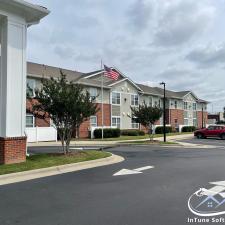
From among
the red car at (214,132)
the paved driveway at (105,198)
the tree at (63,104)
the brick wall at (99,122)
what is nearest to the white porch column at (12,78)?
the tree at (63,104)

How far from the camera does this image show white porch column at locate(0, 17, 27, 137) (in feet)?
41.4

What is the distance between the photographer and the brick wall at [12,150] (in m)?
12.3

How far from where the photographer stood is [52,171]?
464 inches

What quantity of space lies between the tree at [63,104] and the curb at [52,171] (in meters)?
2.37

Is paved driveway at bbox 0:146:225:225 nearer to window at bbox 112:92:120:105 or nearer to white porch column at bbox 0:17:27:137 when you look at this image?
white porch column at bbox 0:17:27:137

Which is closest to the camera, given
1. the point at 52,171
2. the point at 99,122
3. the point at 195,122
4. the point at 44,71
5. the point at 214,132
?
the point at 52,171

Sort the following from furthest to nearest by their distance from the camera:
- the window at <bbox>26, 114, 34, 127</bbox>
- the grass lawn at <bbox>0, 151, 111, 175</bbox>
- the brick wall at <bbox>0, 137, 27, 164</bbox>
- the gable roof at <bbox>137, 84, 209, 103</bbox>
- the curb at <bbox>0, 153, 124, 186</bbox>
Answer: the gable roof at <bbox>137, 84, 209, 103</bbox> < the window at <bbox>26, 114, 34, 127</bbox> < the brick wall at <bbox>0, 137, 27, 164</bbox> < the grass lawn at <bbox>0, 151, 111, 175</bbox> < the curb at <bbox>0, 153, 124, 186</bbox>

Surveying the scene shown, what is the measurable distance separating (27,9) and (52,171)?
20.6ft

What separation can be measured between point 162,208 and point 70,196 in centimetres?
230

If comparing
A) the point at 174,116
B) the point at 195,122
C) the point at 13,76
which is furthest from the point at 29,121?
the point at 195,122

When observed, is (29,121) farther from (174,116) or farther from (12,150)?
(174,116)

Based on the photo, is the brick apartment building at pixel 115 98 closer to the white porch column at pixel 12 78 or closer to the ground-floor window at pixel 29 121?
the ground-floor window at pixel 29 121

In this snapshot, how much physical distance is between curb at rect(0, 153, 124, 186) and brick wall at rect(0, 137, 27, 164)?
158 centimetres

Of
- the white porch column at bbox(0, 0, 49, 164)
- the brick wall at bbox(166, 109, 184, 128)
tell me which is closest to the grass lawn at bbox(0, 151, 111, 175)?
the white porch column at bbox(0, 0, 49, 164)
